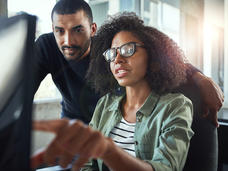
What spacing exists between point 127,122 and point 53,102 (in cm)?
231

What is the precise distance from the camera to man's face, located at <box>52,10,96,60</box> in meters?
1.53

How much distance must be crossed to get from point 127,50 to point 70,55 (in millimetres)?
622

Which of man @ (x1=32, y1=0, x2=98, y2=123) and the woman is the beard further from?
the woman

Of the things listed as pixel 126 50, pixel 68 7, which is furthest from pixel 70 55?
pixel 126 50

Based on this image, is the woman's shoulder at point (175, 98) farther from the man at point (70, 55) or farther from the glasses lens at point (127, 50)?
the man at point (70, 55)

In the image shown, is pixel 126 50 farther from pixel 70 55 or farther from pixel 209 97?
pixel 70 55

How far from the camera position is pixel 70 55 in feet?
5.20

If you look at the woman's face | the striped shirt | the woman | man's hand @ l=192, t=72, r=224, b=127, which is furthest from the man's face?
man's hand @ l=192, t=72, r=224, b=127

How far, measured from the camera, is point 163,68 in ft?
3.84

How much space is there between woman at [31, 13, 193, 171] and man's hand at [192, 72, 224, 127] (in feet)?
0.28

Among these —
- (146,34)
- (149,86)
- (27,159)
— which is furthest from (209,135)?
(27,159)

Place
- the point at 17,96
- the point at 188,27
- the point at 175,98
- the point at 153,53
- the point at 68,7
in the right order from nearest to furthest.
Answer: the point at 17,96 → the point at 175,98 → the point at 153,53 → the point at 68,7 → the point at 188,27

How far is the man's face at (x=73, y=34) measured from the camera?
1525mm

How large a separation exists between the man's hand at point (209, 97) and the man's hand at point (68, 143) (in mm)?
738
